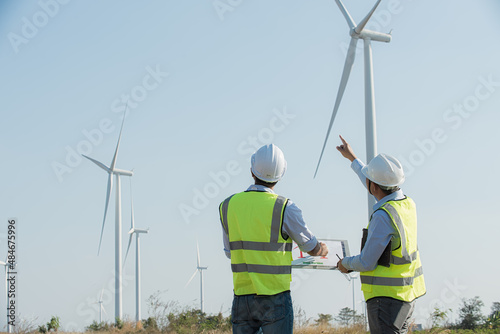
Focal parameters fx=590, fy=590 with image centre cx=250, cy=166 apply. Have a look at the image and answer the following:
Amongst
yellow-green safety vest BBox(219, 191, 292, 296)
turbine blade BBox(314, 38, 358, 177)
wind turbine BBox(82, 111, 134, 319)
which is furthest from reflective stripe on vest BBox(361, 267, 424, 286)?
wind turbine BBox(82, 111, 134, 319)

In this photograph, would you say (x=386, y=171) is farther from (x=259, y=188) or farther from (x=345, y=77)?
(x=345, y=77)

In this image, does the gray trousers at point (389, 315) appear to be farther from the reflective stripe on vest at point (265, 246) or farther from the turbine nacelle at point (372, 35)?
the turbine nacelle at point (372, 35)

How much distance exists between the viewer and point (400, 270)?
526 centimetres

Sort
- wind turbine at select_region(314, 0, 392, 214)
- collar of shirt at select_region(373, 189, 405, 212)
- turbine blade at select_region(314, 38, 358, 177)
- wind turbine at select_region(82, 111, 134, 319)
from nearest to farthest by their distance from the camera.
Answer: collar of shirt at select_region(373, 189, 405, 212) < wind turbine at select_region(314, 0, 392, 214) < turbine blade at select_region(314, 38, 358, 177) < wind turbine at select_region(82, 111, 134, 319)

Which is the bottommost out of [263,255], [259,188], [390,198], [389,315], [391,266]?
[389,315]

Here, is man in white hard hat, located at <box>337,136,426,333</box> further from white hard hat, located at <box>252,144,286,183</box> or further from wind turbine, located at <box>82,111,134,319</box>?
wind turbine, located at <box>82,111,134,319</box>

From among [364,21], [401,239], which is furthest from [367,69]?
[401,239]

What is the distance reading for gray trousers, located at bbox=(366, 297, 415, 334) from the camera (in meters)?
5.20

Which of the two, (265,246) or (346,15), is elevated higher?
(346,15)

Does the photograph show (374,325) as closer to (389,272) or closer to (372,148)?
(389,272)

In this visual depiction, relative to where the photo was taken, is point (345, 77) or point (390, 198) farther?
point (345, 77)

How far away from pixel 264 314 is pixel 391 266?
1.23 metres

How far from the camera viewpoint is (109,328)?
18219 millimetres

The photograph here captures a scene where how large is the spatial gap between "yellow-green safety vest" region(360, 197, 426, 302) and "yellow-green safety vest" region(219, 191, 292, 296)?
0.83 metres
